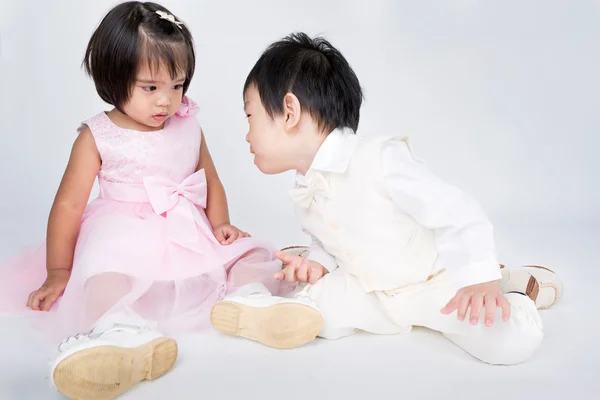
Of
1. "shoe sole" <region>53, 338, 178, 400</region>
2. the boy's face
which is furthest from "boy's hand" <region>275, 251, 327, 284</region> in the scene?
"shoe sole" <region>53, 338, 178, 400</region>

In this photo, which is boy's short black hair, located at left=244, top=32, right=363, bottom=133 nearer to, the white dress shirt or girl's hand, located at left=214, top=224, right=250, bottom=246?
the white dress shirt

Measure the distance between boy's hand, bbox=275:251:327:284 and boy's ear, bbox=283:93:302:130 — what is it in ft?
0.97

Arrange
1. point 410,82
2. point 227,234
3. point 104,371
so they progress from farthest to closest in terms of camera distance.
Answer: point 410,82
point 227,234
point 104,371

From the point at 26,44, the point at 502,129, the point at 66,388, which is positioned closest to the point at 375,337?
the point at 66,388

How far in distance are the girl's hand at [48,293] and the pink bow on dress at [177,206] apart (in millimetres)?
277

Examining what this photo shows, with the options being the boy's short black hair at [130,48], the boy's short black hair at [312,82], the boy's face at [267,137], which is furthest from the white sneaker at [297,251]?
the boy's short black hair at [130,48]

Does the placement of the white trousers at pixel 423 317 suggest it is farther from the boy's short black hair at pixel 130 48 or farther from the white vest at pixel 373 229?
the boy's short black hair at pixel 130 48

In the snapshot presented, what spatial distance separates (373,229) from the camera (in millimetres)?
1749

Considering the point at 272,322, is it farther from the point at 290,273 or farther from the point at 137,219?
the point at 137,219

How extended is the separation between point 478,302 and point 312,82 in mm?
608

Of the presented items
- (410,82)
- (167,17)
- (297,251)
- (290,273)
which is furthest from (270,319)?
(410,82)

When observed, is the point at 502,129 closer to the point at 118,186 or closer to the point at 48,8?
the point at 118,186

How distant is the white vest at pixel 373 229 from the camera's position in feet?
5.68

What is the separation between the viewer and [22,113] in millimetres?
2939
